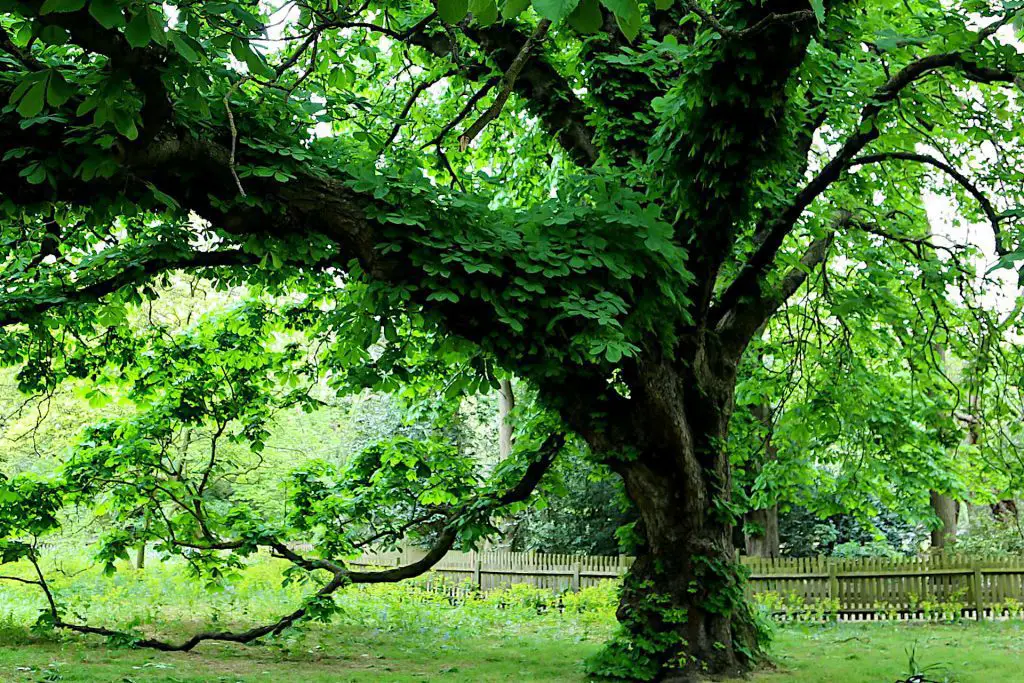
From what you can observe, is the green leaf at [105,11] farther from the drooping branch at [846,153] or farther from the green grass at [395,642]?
the green grass at [395,642]

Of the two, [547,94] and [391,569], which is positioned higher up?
[547,94]

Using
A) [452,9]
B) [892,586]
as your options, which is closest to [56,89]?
[452,9]

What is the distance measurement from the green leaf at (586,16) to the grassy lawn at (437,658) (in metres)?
6.73

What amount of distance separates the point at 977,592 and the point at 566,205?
12.5 metres

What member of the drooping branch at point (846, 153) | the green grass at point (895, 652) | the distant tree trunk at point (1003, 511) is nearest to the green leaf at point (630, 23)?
the drooping branch at point (846, 153)

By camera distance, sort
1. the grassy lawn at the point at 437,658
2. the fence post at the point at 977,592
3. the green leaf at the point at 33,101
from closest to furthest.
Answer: the green leaf at the point at 33,101, the grassy lawn at the point at 437,658, the fence post at the point at 977,592

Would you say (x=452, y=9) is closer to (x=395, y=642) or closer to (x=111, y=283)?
(x=111, y=283)

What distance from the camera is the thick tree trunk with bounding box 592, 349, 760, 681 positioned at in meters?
7.40

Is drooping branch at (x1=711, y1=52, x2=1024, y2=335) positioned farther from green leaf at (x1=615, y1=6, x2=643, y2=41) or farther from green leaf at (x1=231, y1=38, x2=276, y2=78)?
green leaf at (x1=615, y1=6, x2=643, y2=41)

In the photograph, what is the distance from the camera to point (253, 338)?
378 inches

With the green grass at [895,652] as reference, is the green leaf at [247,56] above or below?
above

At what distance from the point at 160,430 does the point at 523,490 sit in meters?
3.92

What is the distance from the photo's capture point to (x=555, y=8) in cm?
170

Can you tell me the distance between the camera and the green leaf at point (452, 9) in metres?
1.82
